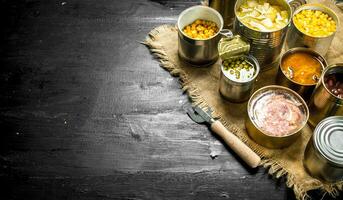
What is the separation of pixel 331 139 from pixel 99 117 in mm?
958

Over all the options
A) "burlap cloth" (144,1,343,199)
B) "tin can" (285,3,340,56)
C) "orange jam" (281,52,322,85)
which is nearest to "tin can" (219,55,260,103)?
"burlap cloth" (144,1,343,199)

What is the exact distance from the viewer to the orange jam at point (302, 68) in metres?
1.82

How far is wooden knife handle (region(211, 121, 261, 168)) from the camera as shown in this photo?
1.69 meters

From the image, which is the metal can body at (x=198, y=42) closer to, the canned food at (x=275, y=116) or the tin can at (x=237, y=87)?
the tin can at (x=237, y=87)

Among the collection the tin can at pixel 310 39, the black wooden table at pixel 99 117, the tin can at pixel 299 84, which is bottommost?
the black wooden table at pixel 99 117

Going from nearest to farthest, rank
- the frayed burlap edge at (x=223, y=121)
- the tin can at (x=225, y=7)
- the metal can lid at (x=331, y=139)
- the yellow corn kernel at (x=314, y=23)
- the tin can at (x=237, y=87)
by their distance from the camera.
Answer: the metal can lid at (x=331, y=139)
the frayed burlap edge at (x=223, y=121)
the tin can at (x=237, y=87)
the yellow corn kernel at (x=314, y=23)
the tin can at (x=225, y=7)

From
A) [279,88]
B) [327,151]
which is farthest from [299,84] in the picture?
[327,151]

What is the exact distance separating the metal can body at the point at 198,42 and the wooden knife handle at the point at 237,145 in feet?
1.12

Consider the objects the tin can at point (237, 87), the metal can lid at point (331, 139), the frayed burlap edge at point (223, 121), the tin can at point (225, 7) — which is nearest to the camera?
the metal can lid at point (331, 139)

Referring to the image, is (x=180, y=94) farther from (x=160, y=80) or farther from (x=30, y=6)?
(x=30, y=6)

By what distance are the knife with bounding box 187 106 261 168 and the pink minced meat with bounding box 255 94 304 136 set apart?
0.36 ft

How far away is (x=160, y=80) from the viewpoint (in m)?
1.97

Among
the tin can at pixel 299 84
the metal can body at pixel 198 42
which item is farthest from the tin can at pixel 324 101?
the metal can body at pixel 198 42

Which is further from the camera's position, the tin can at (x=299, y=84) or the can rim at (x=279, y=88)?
the tin can at (x=299, y=84)
